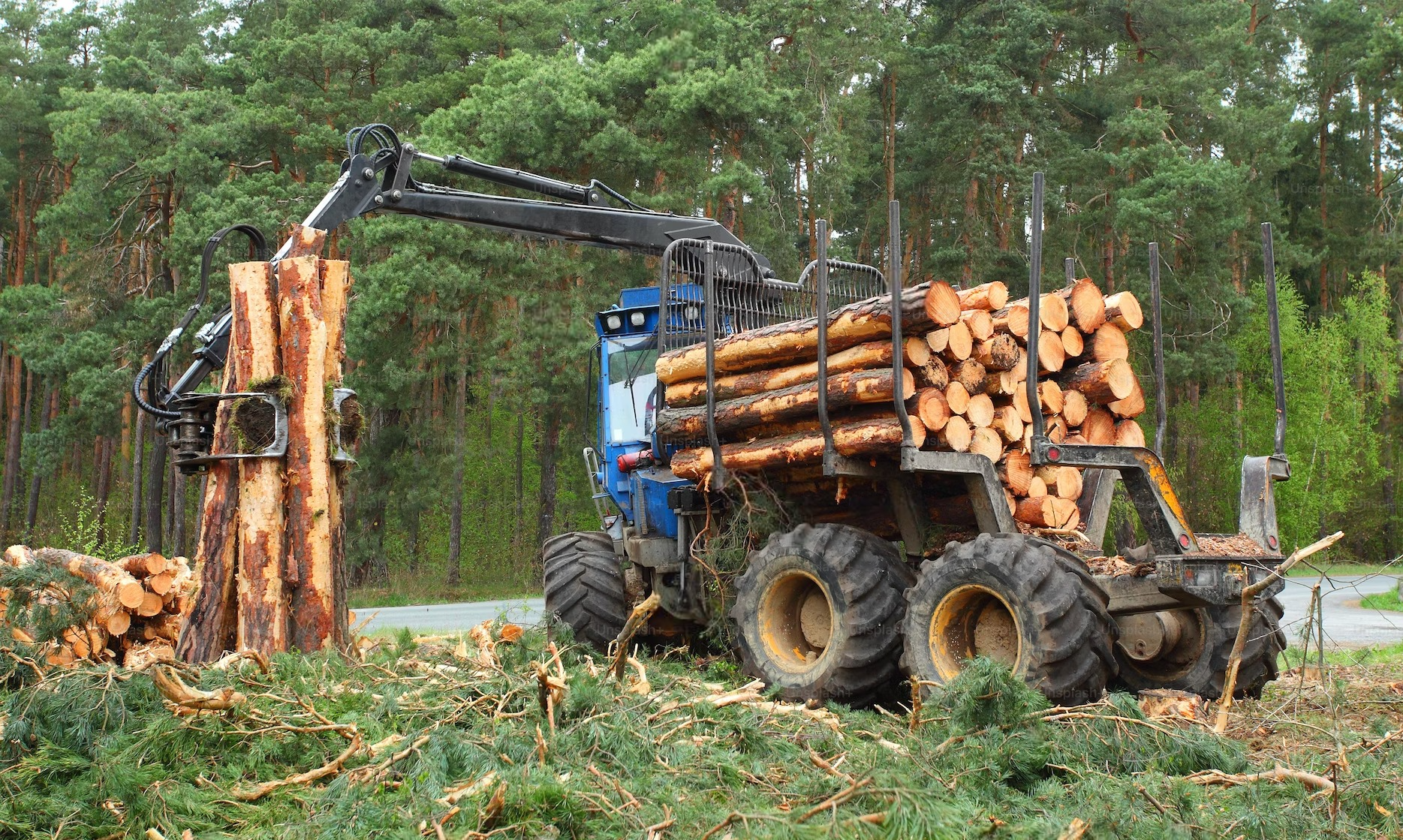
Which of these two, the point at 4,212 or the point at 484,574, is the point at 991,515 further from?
the point at 4,212

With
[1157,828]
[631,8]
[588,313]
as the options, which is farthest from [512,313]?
[1157,828]

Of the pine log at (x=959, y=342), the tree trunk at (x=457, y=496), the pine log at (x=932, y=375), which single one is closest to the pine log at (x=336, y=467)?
the pine log at (x=932, y=375)

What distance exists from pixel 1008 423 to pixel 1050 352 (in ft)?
2.09

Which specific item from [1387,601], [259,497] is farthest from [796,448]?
[1387,601]

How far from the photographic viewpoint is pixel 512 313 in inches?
1067

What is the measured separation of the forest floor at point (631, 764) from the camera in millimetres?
3975

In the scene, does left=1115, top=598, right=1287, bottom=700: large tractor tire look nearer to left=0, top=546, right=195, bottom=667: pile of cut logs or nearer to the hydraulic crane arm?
the hydraulic crane arm

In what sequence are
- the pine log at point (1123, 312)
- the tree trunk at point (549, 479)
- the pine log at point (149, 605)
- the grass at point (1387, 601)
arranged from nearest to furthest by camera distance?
the pine log at point (1123, 312)
the pine log at point (149, 605)
the grass at point (1387, 601)
the tree trunk at point (549, 479)

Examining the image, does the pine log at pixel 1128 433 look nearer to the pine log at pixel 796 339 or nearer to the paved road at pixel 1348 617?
the paved road at pixel 1348 617

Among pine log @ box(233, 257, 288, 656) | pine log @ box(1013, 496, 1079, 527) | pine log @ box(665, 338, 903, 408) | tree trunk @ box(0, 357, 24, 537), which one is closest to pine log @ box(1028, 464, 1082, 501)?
pine log @ box(1013, 496, 1079, 527)

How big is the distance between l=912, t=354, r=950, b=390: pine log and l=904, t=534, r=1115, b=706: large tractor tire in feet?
3.30

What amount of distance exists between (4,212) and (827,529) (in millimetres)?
42550

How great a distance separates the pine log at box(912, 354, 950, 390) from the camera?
7.21 meters

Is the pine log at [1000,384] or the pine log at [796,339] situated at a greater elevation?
the pine log at [796,339]
